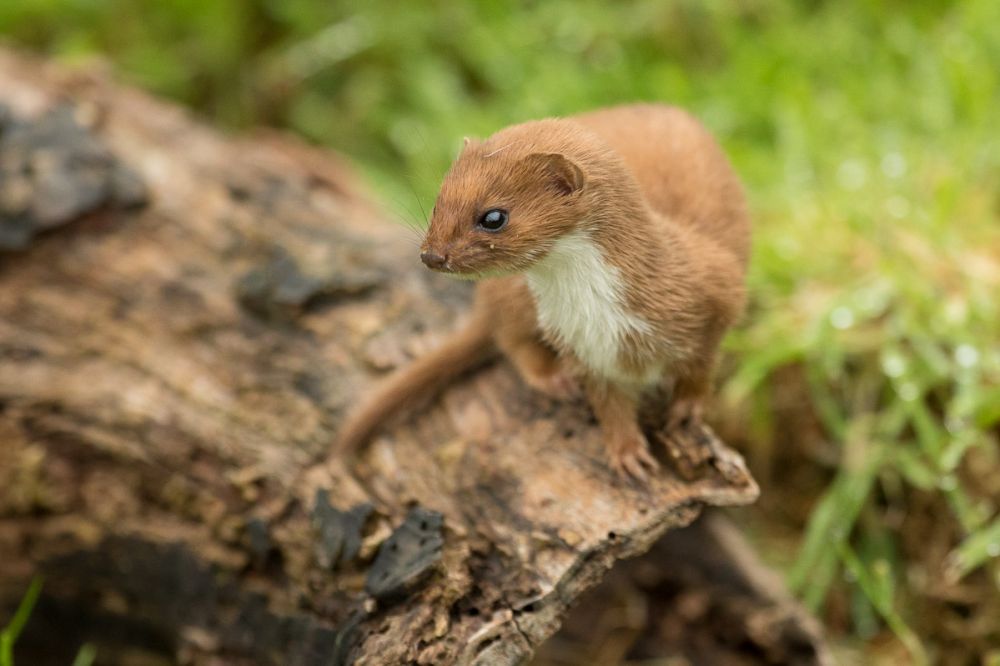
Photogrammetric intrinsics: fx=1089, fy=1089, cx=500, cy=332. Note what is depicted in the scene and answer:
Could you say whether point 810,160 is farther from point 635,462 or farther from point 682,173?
point 635,462

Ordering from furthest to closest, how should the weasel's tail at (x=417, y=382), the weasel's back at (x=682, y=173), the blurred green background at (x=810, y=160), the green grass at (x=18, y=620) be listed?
1. the blurred green background at (x=810, y=160)
2. the weasel's tail at (x=417, y=382)
3. the weasel's back at (x=682, y=173)
4. the green grass at (x=18, y=620)

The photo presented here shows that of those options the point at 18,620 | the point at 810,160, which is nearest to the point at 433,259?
the point at 18,620

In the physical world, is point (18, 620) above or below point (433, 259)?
below

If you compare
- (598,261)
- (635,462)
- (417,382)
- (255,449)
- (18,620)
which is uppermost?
(598,261)

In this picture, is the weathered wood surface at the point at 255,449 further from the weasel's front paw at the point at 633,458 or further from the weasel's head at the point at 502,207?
the weasel's head at the point at 502,207

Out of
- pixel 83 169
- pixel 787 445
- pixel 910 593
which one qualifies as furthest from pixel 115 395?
pixel 910 593

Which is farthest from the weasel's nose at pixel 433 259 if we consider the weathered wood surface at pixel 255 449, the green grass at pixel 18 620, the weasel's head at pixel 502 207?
the green grass at pixel 18 620

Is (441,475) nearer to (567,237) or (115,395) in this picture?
(567,237)
